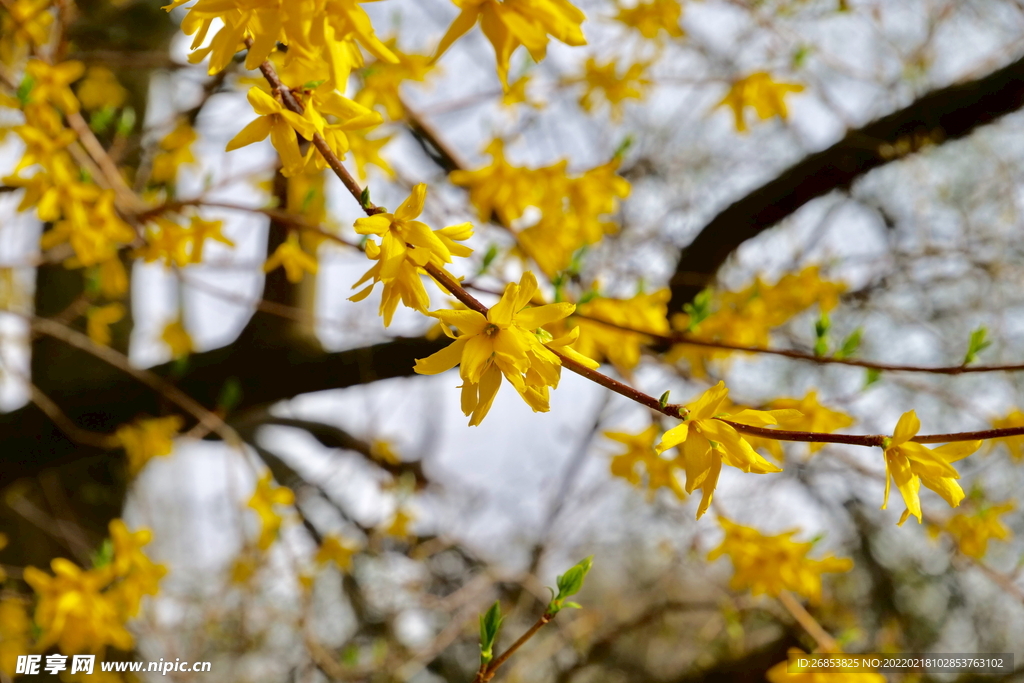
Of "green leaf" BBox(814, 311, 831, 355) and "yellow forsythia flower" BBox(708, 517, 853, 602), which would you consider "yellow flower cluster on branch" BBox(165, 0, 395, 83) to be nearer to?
"green leaf" BBox(814, 311, 831, 355)

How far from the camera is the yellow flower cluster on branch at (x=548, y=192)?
195 cm

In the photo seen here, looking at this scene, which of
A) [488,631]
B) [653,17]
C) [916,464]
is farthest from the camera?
[653,17]

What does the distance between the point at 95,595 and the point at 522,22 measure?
2.23 metres

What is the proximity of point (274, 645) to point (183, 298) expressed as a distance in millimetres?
2988

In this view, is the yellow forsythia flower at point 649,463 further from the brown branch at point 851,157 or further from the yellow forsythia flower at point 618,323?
the brown branch at point 851,157

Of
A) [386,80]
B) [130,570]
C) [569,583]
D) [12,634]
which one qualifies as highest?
[386,80]

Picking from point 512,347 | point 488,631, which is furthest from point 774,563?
point 512,347

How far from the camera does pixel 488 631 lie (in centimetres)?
105

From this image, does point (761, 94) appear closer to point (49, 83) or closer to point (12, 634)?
point (49, 83)

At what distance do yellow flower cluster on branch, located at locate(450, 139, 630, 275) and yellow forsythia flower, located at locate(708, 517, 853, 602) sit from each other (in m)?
0.96

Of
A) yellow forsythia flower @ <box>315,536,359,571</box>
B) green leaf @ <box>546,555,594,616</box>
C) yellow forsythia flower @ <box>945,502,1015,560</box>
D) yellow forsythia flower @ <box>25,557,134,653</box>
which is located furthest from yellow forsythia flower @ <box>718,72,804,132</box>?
yellow forsythia flower @ <box>25,557,134,653</box>

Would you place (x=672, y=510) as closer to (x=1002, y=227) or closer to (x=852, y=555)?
(x=852, y=555)

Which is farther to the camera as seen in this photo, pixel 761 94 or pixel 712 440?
pixel 761 94

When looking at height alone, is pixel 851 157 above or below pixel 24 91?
above
